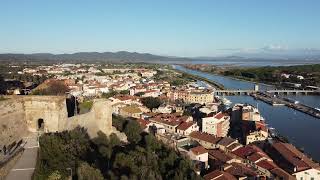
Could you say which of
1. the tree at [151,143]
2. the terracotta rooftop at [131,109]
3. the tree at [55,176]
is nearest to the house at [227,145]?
the tree at [151,143]

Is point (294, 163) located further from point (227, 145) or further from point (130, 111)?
point (130, 111)

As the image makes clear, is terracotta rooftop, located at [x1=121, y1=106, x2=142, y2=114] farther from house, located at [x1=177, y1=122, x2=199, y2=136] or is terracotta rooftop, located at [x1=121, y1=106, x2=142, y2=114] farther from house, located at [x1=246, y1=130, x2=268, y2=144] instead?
house, located at [x1=246, y1=130, x2=268, y2=144]

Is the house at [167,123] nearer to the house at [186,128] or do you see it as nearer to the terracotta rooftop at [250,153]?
the house at [186,128]

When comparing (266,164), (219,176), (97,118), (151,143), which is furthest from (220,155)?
(97,118)

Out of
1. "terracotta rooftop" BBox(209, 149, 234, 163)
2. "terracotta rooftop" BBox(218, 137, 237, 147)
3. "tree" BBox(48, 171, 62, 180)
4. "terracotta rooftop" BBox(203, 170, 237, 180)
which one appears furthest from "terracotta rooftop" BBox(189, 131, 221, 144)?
"tree" BBox(48, 171, 62, 180)

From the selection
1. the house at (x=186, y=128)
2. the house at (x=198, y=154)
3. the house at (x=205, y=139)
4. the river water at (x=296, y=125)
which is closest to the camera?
the house at (x=198, y=154)

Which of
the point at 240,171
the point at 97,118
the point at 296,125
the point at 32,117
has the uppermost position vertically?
the point at 32,117

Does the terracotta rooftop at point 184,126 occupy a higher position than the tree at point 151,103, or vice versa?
the terracotta rooftop at point 184,126

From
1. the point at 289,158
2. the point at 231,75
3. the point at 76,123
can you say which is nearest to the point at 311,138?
the point at 289,158
